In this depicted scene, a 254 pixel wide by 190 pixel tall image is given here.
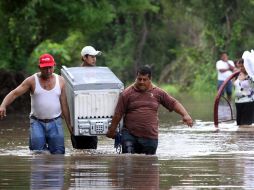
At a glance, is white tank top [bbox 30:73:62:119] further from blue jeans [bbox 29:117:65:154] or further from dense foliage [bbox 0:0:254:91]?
dense foliage [bbox 0:0:254:91]

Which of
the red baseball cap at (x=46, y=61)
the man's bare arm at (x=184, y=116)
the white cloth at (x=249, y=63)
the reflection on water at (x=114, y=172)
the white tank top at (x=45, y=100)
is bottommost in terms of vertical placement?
the reflection on water at (x=114, y=172)

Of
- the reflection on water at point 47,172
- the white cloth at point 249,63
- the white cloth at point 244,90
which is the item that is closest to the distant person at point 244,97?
the white cloth at point 244,90

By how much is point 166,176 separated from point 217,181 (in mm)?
724

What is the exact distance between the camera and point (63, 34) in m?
38.2

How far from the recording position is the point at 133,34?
66000 millimetres

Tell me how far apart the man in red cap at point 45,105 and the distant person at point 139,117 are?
75 cm

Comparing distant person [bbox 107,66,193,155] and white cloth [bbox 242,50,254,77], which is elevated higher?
white cloth [bbox 242,50,254,77]

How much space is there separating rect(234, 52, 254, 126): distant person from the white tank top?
24.9ft

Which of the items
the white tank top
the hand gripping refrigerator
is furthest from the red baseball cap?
the hand gripping refrigerator

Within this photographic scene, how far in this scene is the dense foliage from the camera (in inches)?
1359

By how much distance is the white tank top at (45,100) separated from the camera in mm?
14688

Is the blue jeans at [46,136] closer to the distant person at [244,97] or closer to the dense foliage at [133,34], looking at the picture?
the distant person at [244,97]

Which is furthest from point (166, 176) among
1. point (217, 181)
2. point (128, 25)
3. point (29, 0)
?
point (128, 25)

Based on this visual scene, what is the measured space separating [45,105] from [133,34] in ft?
169
